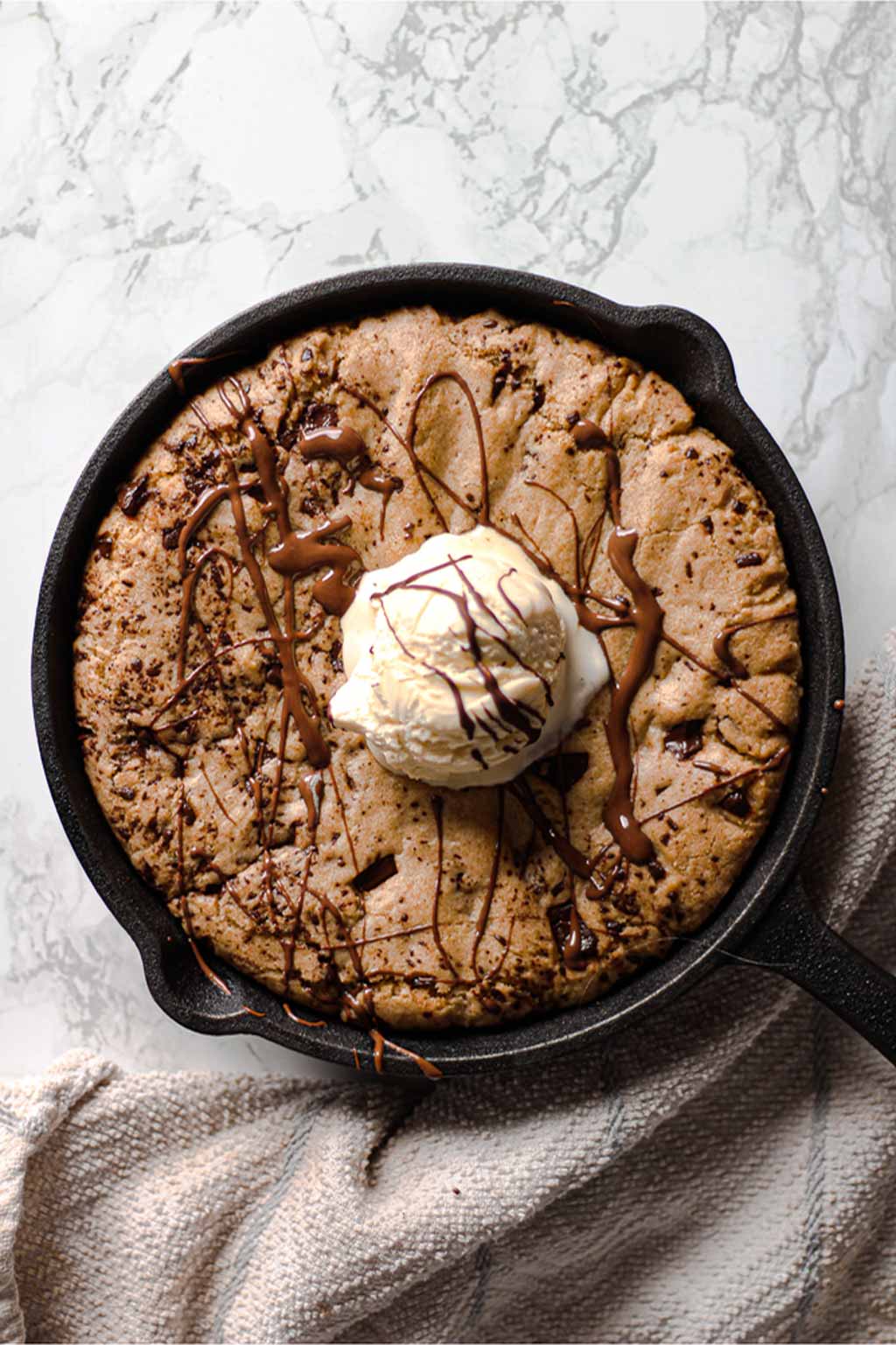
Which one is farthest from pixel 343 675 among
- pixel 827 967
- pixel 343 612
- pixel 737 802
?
pixel 827 967

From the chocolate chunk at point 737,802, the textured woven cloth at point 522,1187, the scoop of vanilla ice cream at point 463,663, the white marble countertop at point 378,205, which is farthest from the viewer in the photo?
the white marble countertop at point 378,205

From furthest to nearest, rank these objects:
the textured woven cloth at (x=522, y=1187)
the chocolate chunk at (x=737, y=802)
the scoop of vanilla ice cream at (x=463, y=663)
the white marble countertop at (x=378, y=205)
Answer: the white marble countertop at (x=378, y=205), the textured woven cloth at (x=522, y=1187), the chocolate chunk at (x=737, y=802), the scoop of vanilla ice cream at (x=463, y=663)

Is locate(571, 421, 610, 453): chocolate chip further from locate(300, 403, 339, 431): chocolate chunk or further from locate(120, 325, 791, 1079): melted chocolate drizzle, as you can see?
locate(300, 403, 339, 431): chocolate chunk

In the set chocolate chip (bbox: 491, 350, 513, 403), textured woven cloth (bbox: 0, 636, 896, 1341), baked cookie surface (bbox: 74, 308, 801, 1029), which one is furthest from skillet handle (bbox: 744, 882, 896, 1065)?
chocolate chip (bbox: 491, 350, 513, 403)

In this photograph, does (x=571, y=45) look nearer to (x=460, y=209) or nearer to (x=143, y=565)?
(x=460, y=209)

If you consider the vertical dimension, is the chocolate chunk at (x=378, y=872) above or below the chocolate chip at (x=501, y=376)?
below

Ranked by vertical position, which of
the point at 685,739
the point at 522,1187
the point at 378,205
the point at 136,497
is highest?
the point at 378,205

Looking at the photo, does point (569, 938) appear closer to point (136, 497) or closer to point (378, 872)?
point (378, 872)

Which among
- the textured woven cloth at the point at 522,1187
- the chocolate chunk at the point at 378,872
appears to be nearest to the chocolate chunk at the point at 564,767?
the chocolate chunk at the point at 378,872

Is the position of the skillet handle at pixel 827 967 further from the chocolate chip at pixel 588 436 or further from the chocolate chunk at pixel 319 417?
the chocolate chunk at pixel 319 417
